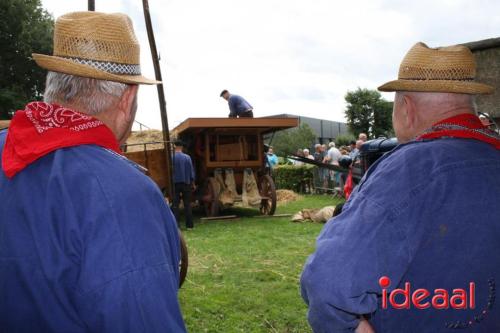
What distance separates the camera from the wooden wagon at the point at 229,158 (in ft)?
33.5

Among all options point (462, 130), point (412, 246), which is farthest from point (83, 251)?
point (462, 130)

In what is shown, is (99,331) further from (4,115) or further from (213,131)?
(4,115)

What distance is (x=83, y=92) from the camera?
1.32 m

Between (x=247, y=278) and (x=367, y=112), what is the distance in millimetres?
52868

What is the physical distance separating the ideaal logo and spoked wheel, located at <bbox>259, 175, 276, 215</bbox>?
886cm

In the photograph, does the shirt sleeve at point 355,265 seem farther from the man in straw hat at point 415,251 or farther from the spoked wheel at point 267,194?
the spoked wheel at point 267,194

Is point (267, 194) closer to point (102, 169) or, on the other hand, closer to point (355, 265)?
point (355, 265)

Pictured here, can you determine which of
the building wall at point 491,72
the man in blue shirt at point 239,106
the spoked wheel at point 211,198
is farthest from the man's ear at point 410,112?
the man in blue shirt at point 239,106

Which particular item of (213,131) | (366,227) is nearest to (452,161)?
(366,227)

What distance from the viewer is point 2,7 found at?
25.4m

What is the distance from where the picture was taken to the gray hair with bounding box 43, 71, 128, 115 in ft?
4.30

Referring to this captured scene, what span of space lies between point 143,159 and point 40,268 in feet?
24.1

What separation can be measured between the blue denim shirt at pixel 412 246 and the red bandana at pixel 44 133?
745 mm

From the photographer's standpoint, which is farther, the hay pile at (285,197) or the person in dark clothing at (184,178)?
the hay pile at (285,197)
